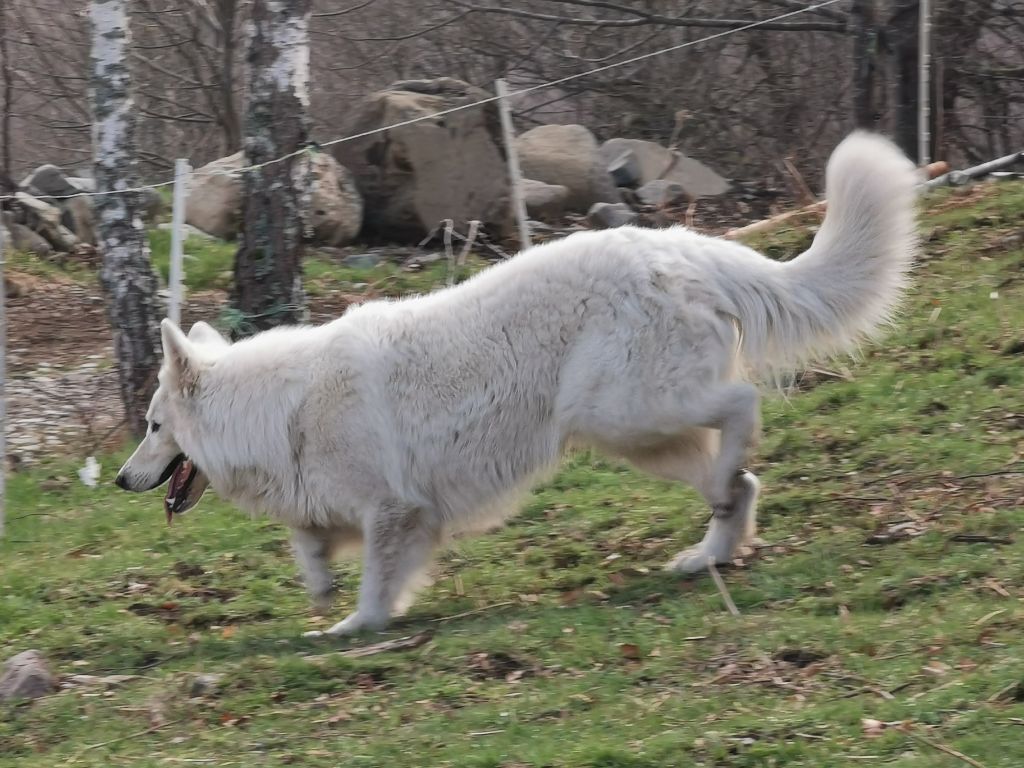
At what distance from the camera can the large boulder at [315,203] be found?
1383 centimetres

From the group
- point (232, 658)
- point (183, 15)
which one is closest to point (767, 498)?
point (232, 658)

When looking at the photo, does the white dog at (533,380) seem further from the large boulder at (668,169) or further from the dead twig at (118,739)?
the large boulder at (668,169)

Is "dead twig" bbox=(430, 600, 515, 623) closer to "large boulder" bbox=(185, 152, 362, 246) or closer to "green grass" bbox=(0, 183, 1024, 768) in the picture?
"green grass" bbox=(0, 183, 1024, 768)

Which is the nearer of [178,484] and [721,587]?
→ [721,587]

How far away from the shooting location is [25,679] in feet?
17.8

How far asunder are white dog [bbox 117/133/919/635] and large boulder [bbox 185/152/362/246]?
705 cm

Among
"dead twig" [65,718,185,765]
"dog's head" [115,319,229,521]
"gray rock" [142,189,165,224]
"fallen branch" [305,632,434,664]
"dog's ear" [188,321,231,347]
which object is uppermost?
"gray rock" [142,189,165,224]

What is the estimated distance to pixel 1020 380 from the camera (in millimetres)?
7703

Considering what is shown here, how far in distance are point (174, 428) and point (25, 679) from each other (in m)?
1.65

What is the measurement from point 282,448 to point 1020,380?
13.8ft

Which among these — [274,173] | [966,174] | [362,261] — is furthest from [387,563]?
[362,261]

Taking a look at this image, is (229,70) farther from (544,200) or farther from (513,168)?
(513,168)

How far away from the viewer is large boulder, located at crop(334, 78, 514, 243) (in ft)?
44.7

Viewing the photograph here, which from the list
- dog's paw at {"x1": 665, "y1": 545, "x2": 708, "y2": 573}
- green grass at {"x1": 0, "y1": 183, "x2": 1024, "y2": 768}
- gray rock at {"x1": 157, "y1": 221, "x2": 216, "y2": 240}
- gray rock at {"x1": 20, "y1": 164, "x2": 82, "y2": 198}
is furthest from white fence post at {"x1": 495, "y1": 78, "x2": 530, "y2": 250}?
gray rock at {"x1": 20, "y1": 164, "x2": 82, "y2": 198}
